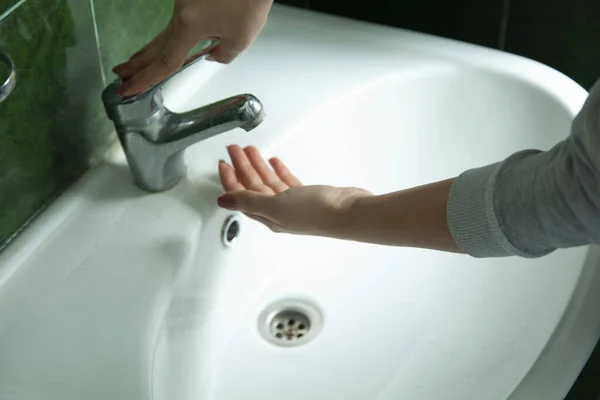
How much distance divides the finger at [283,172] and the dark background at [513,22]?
0.97 ft

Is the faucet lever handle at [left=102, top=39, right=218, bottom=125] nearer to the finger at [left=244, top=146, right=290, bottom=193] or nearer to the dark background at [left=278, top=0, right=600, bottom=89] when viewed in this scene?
the finger at [left=244, top=146, right=290, bottom=193]

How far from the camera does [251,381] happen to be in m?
0.66

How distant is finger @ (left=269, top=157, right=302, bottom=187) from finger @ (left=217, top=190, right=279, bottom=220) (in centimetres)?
6

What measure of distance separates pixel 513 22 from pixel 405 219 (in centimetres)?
46

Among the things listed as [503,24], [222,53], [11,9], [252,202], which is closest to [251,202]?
[252,202]

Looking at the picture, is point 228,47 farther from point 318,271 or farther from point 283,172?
point 318,271

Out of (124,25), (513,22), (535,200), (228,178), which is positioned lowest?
(535,200)

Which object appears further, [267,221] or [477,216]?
[267,221]

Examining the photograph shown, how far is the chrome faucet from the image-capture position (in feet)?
2.02

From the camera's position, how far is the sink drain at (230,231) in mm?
693

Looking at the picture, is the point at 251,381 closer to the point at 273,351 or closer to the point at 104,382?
the point at 273,351

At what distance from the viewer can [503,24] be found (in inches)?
36.8

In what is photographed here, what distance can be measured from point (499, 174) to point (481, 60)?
0.35m

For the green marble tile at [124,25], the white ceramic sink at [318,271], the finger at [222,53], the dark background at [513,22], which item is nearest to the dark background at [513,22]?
the dark background at [513,22]
